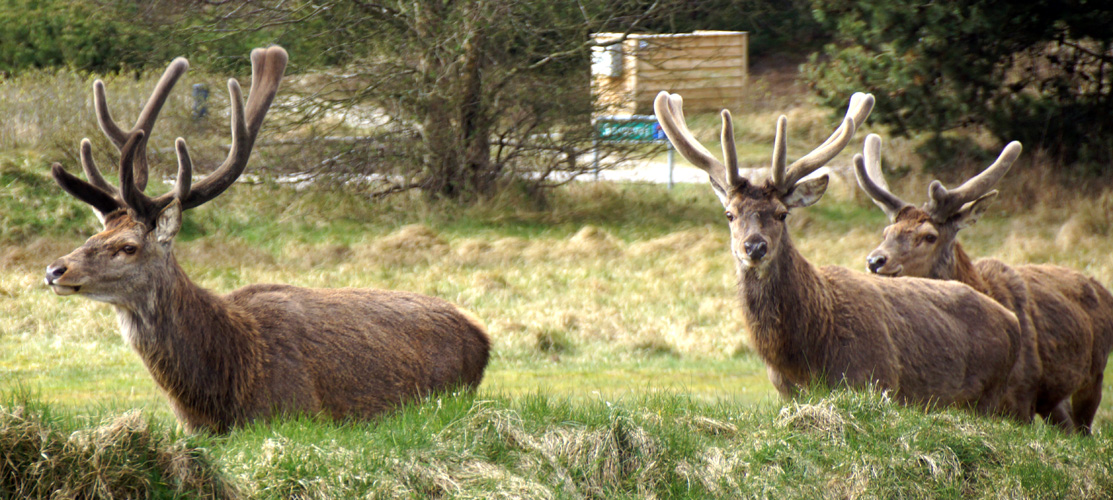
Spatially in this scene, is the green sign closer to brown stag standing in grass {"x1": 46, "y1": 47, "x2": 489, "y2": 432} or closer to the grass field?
the grass field

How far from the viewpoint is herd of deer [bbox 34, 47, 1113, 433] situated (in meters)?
6.04

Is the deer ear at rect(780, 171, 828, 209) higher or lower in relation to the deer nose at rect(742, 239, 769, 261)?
higher

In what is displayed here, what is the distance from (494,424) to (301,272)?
8.74 metres

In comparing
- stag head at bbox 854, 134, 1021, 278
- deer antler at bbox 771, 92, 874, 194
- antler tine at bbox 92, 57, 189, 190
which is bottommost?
stag head at bbox 854, 134, 1021, 278

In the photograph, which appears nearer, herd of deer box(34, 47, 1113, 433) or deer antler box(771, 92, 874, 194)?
herd of deer box(34, 47, 1113, 433)

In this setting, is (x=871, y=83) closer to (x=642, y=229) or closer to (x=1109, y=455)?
(x=642, y=229)

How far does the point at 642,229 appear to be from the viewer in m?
18.4

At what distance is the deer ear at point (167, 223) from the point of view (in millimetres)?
6102

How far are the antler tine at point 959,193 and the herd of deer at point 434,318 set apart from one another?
5 centimetres

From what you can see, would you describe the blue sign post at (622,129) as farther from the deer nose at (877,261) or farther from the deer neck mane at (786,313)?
the deer neck mane at (786,313)

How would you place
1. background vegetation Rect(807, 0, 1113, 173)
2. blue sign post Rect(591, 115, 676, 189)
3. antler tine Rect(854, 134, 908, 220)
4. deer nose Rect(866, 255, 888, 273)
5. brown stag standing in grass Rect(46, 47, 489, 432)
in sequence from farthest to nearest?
blue sign post Rect(591, 115, 676, 189)
background vegetation Rect(807, 0, 1113, 173)
antler tine Rect(854, 134, 908, 220)
deer nose Rect(866, 255, 888, 273)
brown stag standing in grass Rect(46, 47, 489, 432)

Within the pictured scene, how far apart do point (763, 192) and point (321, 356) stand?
2969 millimetres

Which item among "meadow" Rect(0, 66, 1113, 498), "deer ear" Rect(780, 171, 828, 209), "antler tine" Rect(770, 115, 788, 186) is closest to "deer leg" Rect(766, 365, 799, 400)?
"meadow" Rect(0, 66, 1113, 498)

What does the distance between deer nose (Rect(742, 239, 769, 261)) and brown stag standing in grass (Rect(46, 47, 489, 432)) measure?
195 centimetres
